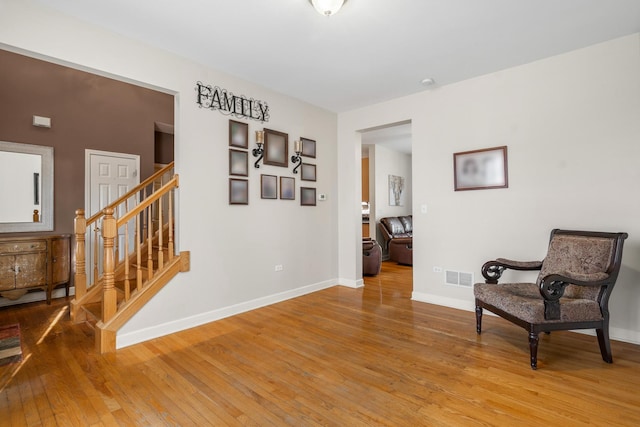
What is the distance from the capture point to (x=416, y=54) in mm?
3107

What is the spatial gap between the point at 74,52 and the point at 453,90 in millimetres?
3843

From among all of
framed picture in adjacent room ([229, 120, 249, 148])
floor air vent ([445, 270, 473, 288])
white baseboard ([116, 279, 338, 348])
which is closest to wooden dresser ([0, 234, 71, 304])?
white baseboard ([116, 279, 338, 348])

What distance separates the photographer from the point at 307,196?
450 cm

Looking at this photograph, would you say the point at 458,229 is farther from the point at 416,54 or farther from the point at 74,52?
the point at 74,52

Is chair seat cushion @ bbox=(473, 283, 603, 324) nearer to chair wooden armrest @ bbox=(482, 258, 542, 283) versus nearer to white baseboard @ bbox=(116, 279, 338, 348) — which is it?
chair wooden armrest @ bbox=(482, 258, 542, 283)

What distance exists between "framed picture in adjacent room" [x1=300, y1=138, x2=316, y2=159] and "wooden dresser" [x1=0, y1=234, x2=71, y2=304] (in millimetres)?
3463

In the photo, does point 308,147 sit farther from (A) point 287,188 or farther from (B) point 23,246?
(B) point 23,246

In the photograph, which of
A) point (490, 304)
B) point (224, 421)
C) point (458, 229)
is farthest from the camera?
point (458, 229)

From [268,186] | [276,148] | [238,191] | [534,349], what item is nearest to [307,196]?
[268,186]

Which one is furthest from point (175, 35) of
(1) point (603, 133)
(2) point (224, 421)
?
(1) point (603, 133)

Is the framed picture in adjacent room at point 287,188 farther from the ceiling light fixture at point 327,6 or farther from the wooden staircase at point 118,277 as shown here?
the ceiling light fixture at point 327,6

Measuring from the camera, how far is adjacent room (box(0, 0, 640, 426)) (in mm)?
2092

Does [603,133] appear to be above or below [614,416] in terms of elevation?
above

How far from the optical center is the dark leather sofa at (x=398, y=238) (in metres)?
6.69
